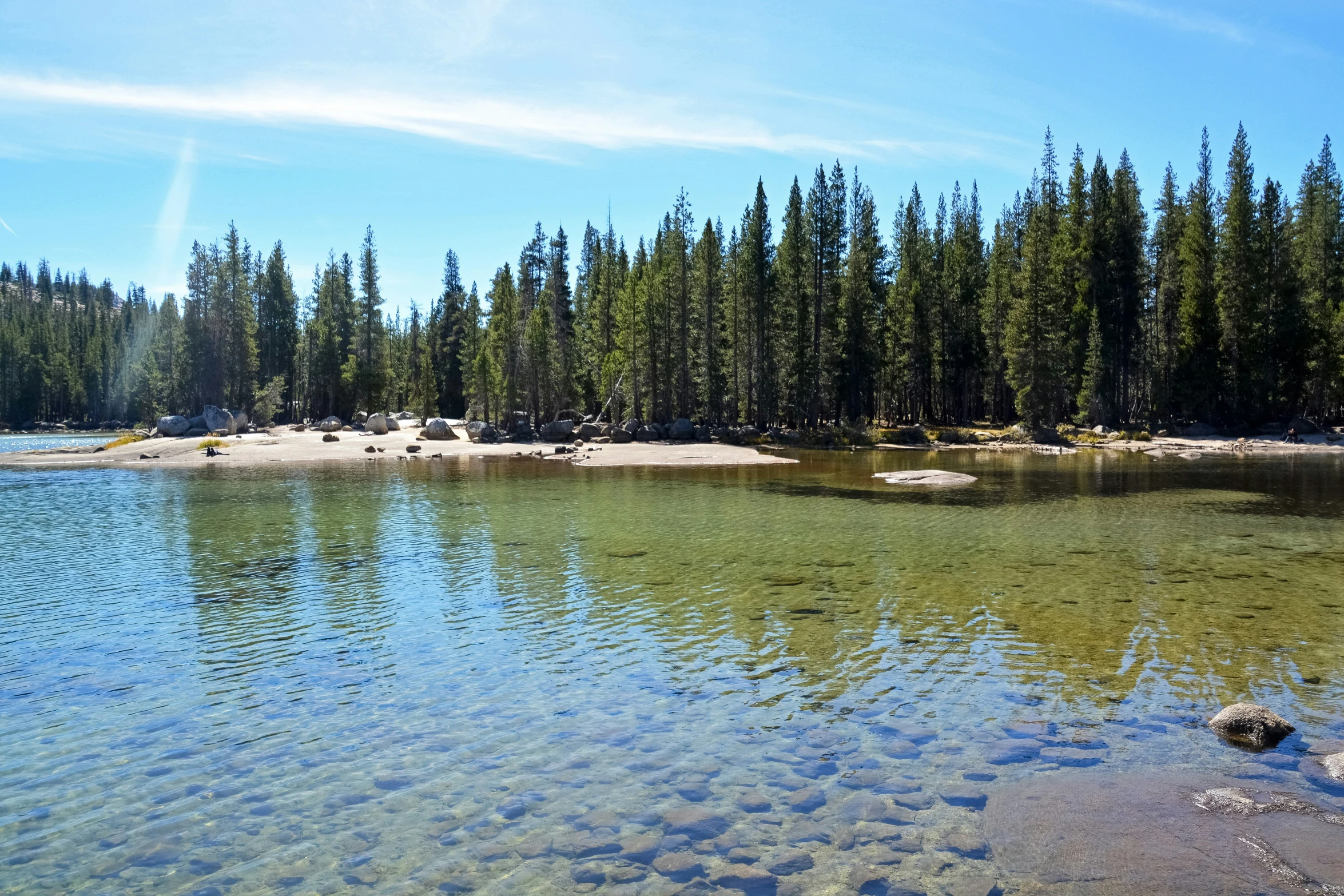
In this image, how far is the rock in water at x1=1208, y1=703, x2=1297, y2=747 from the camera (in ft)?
28.9

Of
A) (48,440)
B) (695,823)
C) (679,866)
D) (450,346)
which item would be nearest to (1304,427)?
(695,823)

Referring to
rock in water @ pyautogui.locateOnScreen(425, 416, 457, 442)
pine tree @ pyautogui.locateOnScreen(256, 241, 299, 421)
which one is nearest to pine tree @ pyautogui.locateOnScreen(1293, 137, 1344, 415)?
rock in water @ pyautogui.locateOnScreen(425, 416, 457, 442)

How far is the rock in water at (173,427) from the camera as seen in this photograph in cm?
7312

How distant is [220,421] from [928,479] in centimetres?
6759

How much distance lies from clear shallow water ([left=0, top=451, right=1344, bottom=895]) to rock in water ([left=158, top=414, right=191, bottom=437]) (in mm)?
55993

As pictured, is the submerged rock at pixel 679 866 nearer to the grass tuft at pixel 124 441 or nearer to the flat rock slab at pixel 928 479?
the flat rock slab at pixel 928 479

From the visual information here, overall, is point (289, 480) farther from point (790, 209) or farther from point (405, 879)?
point (790, 209)

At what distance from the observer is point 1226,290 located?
67.4 metres

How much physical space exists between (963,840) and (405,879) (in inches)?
182

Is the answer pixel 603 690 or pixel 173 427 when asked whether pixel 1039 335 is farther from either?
pixel 173 427

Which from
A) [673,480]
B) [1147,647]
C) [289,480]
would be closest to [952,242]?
[673,480]

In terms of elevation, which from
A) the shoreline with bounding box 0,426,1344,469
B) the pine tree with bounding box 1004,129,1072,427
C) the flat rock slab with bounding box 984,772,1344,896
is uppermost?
the pine tree with bounding box 1004,129,1072,427

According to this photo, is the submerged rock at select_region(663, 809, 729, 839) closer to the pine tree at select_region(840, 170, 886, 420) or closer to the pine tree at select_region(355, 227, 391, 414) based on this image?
the pine tree at select_region(840, 170, 886, 420)

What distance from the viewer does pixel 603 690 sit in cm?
1084
